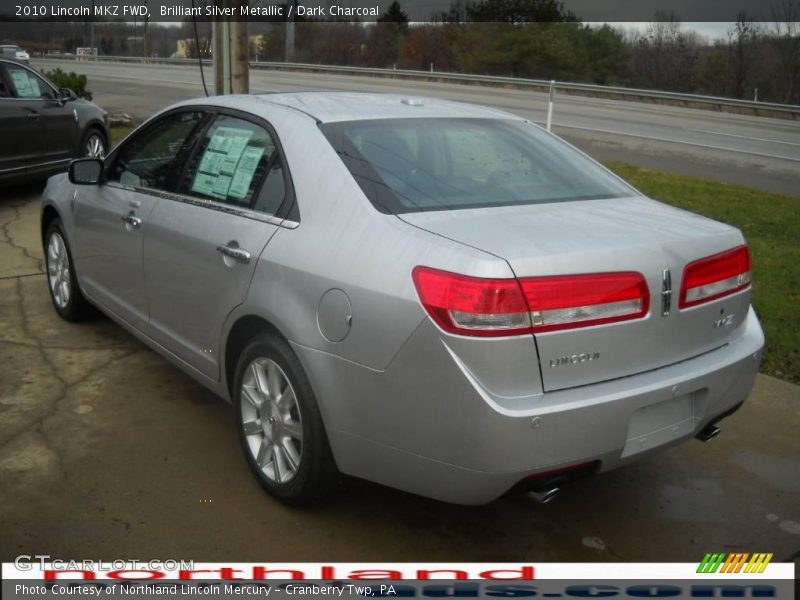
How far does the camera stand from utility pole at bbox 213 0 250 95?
8.72m

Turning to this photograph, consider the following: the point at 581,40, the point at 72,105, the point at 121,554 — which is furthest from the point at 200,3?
the point at 581,40

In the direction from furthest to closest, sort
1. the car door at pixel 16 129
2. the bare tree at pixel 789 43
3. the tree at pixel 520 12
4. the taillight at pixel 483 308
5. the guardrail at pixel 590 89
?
1. the tree at pixel 520 12
2. the bare tree at pixel 789 43
3. the guardrail at pixel 590 89
4. the car door at pixel 16 129
5. the taillight at pixel 483 308

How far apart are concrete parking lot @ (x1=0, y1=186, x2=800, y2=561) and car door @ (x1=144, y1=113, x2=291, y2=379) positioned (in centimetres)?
44

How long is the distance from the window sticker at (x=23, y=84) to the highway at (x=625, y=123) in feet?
9.31

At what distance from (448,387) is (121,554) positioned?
54.4 inches

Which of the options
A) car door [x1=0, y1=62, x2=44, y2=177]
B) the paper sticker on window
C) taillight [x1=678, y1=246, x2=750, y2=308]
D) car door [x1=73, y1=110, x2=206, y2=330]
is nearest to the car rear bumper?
taillight [x1=678, y1=246, x2=750, y2=308]

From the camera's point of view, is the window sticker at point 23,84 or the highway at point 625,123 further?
the highway at point 625,123

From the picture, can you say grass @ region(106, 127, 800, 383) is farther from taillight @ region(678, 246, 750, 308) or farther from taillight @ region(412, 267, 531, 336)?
taillight @ region(412, 267, 531, 336)

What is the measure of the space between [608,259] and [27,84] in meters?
9.22

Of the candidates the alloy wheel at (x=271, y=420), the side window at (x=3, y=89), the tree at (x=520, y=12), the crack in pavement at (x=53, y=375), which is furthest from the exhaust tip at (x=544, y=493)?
the tree at (x=520, y=12)

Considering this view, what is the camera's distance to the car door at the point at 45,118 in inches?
400

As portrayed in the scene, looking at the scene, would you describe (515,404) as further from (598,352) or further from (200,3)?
(200,3)

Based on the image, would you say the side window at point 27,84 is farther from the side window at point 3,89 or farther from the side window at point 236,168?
the side window at point 236,168

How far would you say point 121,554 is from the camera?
3.19m
